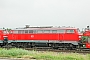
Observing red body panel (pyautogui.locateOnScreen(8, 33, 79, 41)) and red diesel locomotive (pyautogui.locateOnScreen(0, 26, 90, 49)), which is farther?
red body panel (pyautogui.locateOnScreen(8, 33, 79, 41))

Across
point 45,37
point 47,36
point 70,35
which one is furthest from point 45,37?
point 70,35

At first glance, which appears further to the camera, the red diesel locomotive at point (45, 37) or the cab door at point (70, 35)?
the red diesel locomotive at point (45, 37)

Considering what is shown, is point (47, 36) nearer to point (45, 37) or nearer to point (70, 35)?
point (45, 37)

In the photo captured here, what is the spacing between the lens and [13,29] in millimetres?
31766

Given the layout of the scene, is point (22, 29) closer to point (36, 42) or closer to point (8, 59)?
point (36, 42)

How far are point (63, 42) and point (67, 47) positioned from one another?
832mm

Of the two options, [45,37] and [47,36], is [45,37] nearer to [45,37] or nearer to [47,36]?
[45,37]

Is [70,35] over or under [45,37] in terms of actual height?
over

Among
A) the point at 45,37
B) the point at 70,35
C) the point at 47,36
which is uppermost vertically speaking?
the point at 70,35

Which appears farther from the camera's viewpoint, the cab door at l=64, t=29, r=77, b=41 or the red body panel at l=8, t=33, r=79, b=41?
the red body panel at l=8, t=33, r=79, b=41

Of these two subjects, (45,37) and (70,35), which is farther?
(45,37)

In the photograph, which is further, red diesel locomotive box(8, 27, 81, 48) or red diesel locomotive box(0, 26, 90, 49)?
red diesel locomotive box(8, 27, 81, 48)

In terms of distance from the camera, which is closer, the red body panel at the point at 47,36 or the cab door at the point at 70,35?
the cab door at the point at 70,35

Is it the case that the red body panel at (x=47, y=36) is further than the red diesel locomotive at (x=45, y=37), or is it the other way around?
the red body panel at (x=47, y=36)
